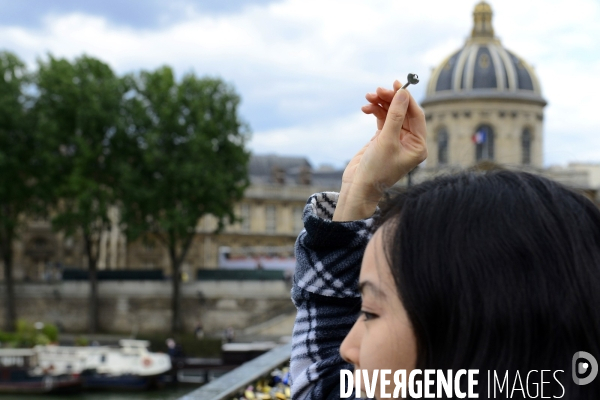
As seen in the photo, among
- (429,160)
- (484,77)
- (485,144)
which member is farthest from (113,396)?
(484,77)

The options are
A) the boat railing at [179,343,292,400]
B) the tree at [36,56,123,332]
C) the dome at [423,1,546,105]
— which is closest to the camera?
the boat railing at [179,343,292,400]

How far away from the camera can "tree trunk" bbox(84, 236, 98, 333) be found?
1715 inches

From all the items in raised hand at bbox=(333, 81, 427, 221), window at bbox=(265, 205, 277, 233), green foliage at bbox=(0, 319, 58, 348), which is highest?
window at bbox=(265, 205, 277, 233)

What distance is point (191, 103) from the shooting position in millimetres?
41656

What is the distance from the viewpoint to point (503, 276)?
1537 mm

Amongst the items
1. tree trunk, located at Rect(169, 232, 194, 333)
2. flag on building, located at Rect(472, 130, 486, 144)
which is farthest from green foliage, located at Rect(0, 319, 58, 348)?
flag on building, located at Rect(472, 130, 486, 144)

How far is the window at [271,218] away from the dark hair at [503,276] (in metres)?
58.0

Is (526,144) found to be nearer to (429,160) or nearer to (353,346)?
(429,160)

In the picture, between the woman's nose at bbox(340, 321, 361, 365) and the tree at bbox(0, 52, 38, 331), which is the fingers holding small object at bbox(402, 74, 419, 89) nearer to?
the woman's nose at bbox(340, 321, 361, 365)

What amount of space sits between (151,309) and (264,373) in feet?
130

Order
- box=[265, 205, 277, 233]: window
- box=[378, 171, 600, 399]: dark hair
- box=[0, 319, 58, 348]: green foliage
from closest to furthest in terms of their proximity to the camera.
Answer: box=[378, 171, 600, 399]: dark hair, box=[0, 319, 58, 348]: green foliage, box=[265, 205, 277, 233]: window

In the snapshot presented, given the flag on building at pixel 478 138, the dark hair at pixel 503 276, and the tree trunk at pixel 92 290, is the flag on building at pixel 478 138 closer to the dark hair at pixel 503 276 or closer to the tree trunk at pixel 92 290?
the tree trunk at pixel 92 290

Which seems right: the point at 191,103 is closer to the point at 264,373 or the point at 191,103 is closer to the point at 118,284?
the point at 118,284

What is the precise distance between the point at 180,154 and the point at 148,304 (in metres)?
7.57
